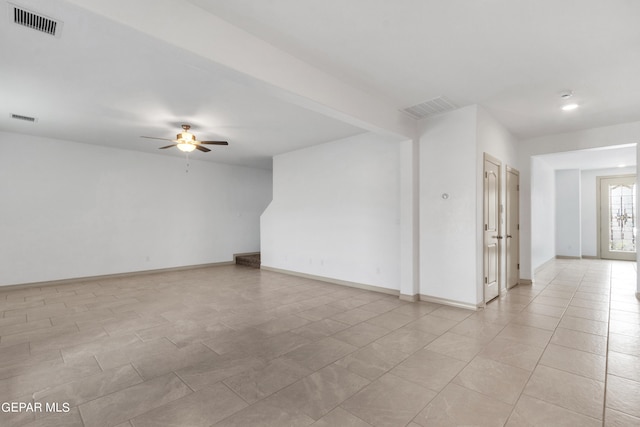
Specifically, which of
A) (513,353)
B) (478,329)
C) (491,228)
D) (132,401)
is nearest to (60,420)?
(132,401)

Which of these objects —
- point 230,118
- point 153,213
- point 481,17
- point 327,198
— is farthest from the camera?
point 153,213

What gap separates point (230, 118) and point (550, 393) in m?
5.06

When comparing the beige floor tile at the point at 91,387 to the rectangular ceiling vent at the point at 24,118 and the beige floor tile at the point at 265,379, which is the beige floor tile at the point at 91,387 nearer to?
the beige floor tile at the point at 265,379

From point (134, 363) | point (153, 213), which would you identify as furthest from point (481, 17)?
point (153, 213)

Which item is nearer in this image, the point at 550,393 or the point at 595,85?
the point at 550,393

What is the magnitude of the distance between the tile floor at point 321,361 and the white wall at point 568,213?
5.65 metres

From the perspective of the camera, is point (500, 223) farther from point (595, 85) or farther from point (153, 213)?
point (153, 213)

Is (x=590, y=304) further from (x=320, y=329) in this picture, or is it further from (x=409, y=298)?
(x=320, y=329)

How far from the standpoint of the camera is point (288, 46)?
2.85 m

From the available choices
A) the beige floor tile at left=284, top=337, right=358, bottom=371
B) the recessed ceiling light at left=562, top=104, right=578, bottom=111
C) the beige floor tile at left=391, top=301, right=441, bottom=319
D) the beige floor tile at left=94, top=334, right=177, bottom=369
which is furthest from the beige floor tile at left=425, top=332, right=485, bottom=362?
the recessed ceiling light at left=562, top=104, right=578, bottom=111

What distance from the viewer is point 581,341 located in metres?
3.18

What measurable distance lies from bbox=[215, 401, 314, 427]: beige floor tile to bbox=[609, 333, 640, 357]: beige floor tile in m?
3.26

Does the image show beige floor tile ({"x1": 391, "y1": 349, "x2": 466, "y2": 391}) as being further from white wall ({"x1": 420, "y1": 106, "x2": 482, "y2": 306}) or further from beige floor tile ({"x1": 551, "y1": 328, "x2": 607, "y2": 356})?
white wall ({"x1": 420, "y1": 106, "x2": 482, "y2": 306})

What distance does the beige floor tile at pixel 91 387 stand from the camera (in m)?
2.22
